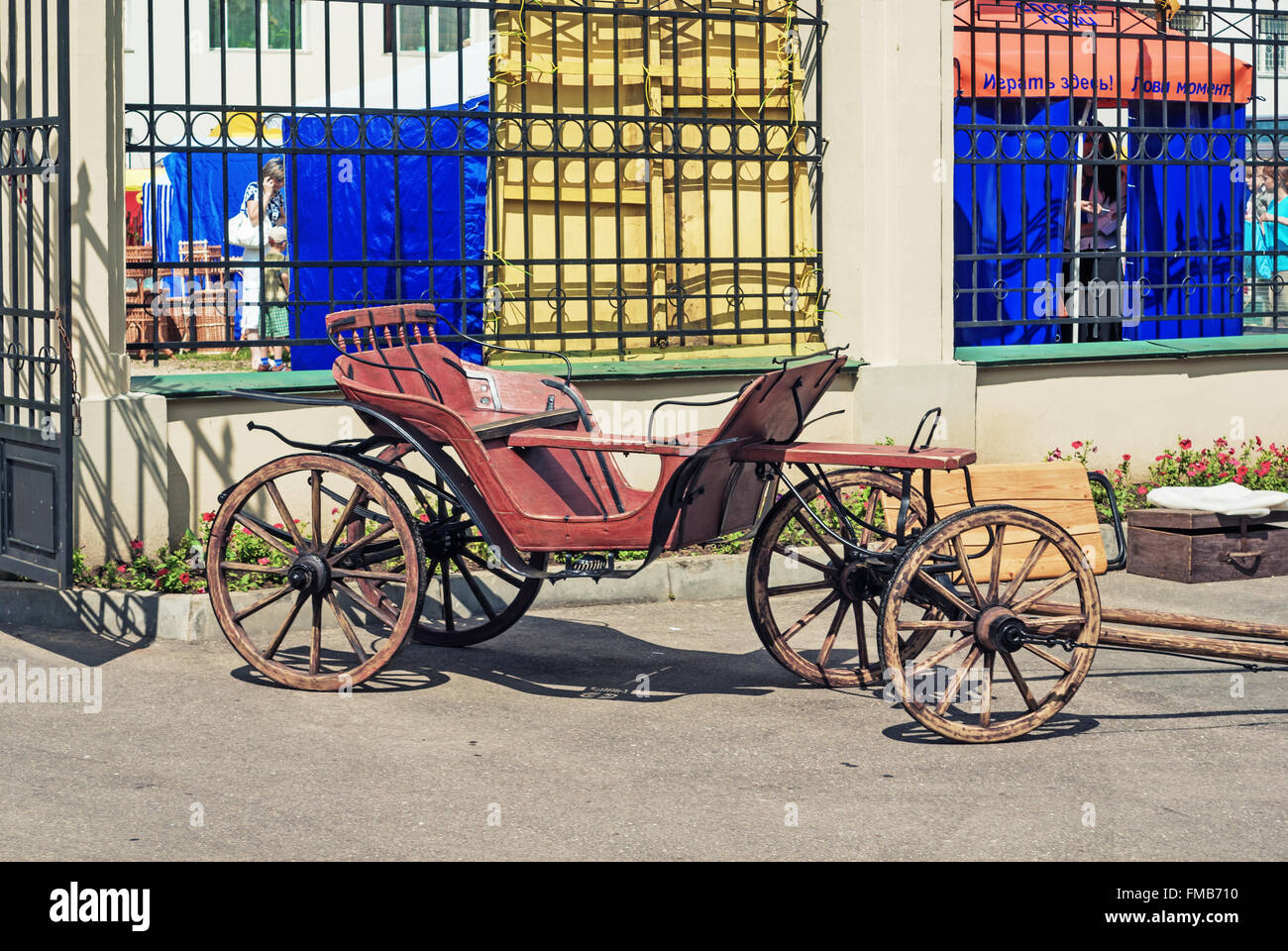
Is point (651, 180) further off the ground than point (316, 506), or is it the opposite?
point (651, 180)

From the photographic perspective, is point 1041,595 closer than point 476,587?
Yes

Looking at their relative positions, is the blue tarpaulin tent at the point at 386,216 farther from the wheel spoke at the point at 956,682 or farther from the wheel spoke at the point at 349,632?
the wheel spoke at the point at 956,682

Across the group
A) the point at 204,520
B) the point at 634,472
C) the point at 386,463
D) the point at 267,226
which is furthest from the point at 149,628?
the point at 267,226

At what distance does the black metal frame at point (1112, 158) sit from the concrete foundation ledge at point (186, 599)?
2794 mm

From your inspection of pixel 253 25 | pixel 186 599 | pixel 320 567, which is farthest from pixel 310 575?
pixel 253 25

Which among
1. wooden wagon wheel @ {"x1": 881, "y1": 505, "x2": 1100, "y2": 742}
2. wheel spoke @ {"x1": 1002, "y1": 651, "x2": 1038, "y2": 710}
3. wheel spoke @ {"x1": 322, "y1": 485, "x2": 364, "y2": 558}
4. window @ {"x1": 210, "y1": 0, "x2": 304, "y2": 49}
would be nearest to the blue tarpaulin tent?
wheel spoke @ {"x1": 322, "y1": 485, "x2": 364, "y2": 558}

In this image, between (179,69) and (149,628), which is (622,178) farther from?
(179,69)

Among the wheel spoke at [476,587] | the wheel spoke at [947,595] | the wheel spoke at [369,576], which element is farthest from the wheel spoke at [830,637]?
the wheel spoke at [369,576]

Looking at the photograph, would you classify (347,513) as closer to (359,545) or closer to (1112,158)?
(359,545)

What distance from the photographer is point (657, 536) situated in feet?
19.9

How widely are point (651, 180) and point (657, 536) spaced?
13.8 ft

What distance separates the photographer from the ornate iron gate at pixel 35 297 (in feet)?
22.8

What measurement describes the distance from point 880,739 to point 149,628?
11.3 feet

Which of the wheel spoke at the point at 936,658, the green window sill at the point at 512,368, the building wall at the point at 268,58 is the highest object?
the building wall at the point at 268,58
